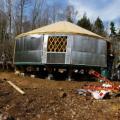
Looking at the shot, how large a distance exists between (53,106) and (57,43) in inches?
212

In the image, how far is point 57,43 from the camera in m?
13.6

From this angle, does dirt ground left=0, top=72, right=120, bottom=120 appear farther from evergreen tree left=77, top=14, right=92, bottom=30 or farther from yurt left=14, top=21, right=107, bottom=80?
evergreen tree left=77, top=14, right=92, bottom=30

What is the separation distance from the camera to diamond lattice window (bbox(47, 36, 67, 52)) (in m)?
13.6

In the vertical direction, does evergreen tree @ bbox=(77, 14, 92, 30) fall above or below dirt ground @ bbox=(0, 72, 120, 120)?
above

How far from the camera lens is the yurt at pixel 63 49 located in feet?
44.4

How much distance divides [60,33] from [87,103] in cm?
551

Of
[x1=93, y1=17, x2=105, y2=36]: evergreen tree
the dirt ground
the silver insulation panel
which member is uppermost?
[x1=93, y1=17, x2=105, y2=36]: evergreen tree

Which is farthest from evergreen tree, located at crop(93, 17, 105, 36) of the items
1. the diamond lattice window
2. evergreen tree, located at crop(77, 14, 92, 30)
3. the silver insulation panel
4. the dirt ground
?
the dirt ground

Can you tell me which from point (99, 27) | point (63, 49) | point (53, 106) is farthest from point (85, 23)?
point (53, 106)

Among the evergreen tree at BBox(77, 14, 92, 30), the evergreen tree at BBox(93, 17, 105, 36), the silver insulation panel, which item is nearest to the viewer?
the silver insulation panel

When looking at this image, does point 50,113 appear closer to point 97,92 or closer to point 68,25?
point 97,92

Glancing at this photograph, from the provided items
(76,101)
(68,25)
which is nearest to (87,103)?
(76,101)

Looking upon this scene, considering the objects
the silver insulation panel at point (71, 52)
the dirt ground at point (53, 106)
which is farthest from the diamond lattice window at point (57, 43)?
the dirt ground at point (53, 106)

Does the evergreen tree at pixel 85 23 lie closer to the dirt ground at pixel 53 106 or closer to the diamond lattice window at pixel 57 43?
the diamond lattice window at pixel 57 43
